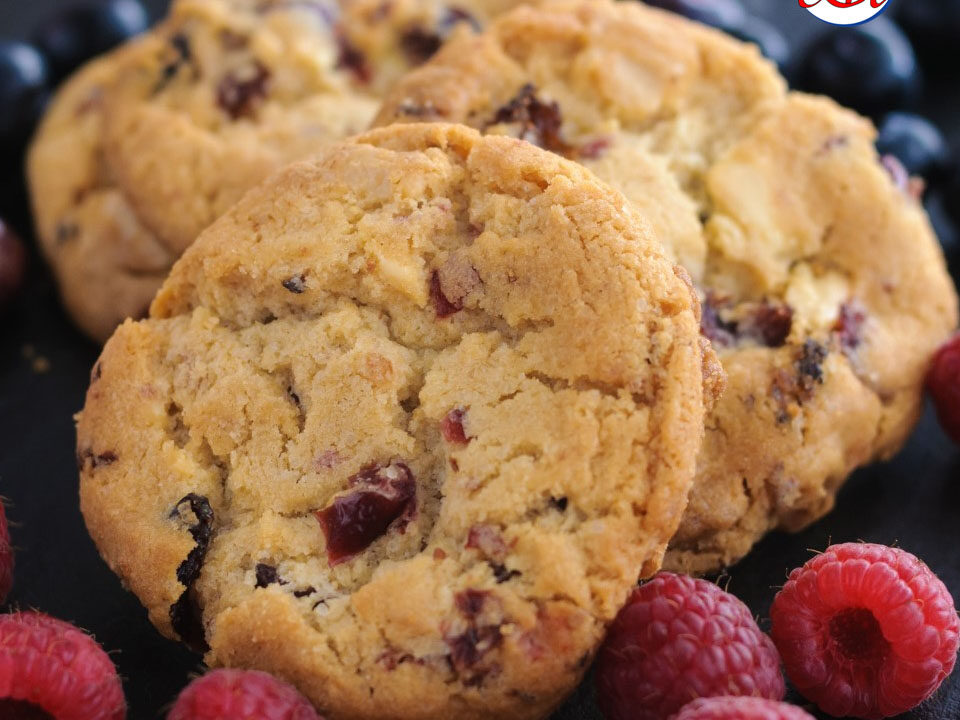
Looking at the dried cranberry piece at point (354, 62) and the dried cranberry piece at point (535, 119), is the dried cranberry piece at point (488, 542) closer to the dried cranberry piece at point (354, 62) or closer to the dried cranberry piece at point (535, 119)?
the dried cranberry piece at point (535, 119)

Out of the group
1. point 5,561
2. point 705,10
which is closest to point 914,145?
point 705,10

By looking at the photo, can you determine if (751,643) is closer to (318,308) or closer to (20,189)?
(318,308)

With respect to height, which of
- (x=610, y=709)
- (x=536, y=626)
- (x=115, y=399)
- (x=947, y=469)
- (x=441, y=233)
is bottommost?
(x=947, y=469)

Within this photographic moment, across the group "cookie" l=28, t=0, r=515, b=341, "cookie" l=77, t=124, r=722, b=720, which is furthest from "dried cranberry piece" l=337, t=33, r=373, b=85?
"cookie" l=77, t=124, r=722, b=720

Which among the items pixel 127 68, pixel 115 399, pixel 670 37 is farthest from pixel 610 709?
pixel 127 68

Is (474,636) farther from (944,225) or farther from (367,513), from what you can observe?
(944,225)
